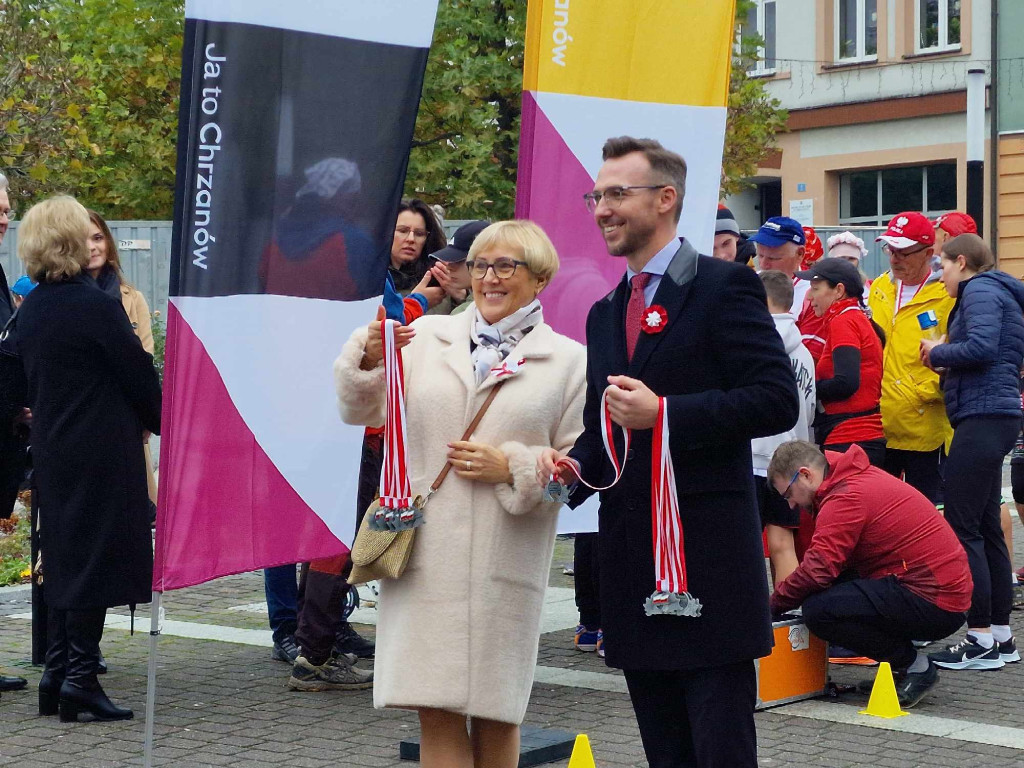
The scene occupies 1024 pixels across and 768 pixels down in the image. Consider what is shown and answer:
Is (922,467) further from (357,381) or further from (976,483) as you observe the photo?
(357,381)

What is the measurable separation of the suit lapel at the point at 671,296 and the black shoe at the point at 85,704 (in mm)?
3347

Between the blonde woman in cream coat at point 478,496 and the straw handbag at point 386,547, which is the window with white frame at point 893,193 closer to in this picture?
the blonde woman in cream coat at point 478,496

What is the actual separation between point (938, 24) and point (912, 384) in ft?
73.1

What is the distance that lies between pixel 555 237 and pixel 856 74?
23.8 m

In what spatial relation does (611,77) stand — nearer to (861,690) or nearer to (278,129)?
(278,129)

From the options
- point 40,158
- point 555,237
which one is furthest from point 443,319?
point 40,158

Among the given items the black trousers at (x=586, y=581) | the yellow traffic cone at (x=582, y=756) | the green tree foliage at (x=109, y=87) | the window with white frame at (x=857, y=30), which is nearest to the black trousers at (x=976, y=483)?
the black trousers at (x=586, y=581)

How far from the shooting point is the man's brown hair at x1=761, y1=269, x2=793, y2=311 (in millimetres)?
7328

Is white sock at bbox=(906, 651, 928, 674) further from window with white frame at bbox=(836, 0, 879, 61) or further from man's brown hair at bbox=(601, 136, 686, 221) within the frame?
window with white frame at bbox=(836, 0, 879, 61)

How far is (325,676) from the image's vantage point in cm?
672

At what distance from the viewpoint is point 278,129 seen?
4.96 metres

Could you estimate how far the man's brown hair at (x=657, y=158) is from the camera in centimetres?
381

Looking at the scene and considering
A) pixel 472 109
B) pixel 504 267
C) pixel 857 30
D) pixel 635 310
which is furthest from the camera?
pixel 857 30

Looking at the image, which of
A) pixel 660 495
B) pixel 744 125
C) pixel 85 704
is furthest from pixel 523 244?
pixel 744 125
